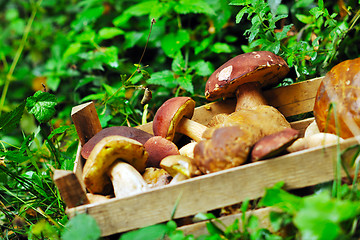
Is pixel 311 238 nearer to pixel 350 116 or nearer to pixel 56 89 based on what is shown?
pixel 350 116

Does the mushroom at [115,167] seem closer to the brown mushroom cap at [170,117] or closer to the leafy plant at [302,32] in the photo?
the brown mushroom cap at [170,117]

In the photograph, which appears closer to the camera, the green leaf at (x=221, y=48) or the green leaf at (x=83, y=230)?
the green leaf at (x=83, y=230)

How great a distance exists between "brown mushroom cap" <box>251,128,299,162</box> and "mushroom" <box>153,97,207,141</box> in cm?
54

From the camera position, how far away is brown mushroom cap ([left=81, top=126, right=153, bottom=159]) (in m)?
1.50

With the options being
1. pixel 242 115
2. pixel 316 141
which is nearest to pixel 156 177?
pixel 242 115

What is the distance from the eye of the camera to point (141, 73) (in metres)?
2.06

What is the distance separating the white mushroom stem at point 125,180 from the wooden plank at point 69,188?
0.15 metres

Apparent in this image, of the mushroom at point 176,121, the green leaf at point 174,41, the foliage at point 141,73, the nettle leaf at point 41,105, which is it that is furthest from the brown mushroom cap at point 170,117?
the green leaf at point 174,41

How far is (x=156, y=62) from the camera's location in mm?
2871

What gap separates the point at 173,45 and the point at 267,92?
98cm

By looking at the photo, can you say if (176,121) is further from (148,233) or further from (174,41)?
(174,41)

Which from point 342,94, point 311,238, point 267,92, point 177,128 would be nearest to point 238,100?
point 267,92

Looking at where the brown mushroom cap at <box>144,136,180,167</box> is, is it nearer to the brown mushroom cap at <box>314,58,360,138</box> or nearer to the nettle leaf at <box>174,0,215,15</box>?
the brown mushroom cap at <box>314,58,360,138</box>

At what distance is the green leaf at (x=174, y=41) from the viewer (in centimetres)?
242
